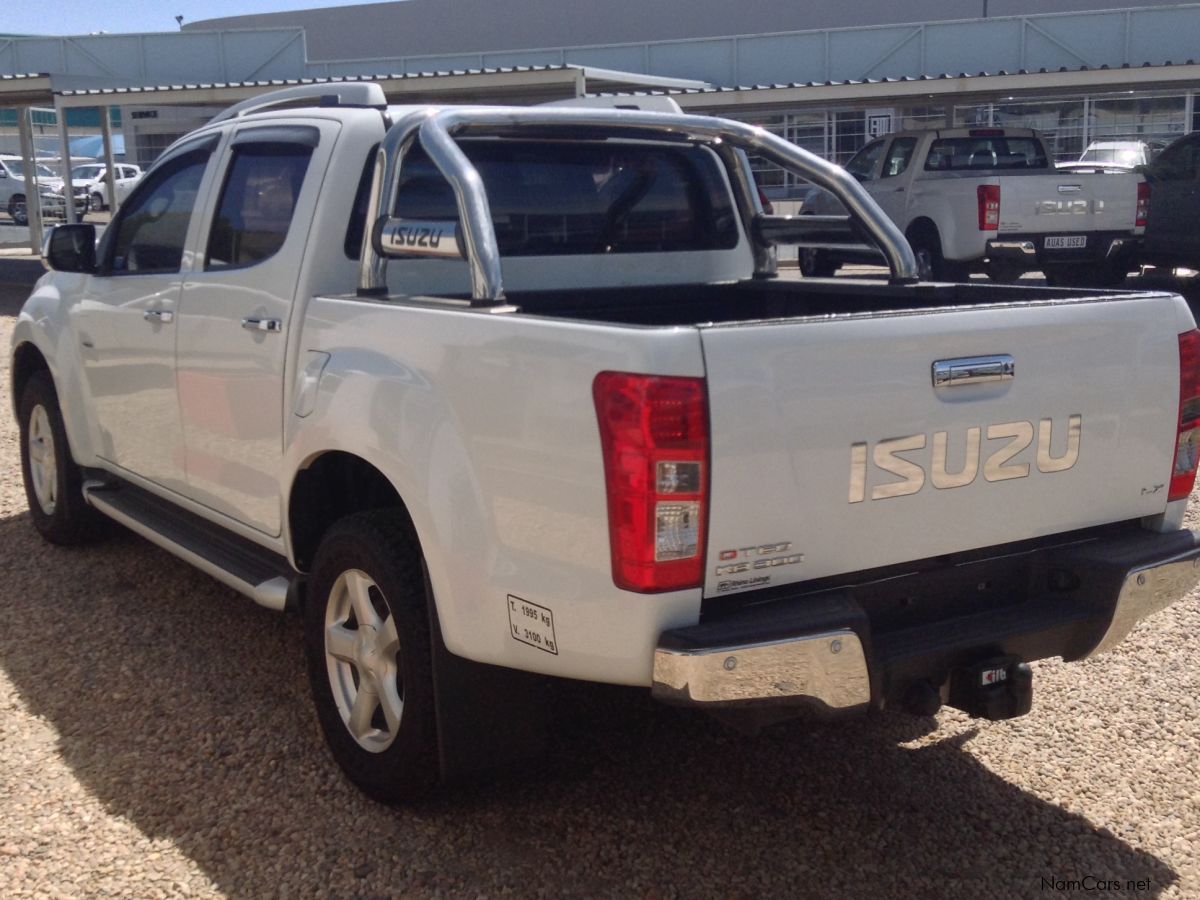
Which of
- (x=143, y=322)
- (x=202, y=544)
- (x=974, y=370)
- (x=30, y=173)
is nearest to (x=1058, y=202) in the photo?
(x=143, y=322)

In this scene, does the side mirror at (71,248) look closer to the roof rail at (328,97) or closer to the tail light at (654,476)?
the roof rail at (328,97)

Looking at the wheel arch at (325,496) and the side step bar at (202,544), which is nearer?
the wheel arch at (325,496)

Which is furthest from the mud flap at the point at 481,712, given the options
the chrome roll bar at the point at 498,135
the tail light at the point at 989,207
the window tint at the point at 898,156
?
the window tint at the point at 898,156

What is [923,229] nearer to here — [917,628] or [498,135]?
[498,135]

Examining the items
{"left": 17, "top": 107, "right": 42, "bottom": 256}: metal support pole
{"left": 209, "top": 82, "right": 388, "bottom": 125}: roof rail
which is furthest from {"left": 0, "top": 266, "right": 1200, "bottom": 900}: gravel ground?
{"left": 17, "top": 107, "right": 42, "bottom": 256}: metal support pole

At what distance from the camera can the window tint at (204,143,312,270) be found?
167 inches

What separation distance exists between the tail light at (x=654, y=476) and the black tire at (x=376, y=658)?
0.78 m

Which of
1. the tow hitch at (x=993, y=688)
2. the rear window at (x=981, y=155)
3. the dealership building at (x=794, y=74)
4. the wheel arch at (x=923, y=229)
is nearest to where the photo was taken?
the tow hitch at (x=993, y=688)

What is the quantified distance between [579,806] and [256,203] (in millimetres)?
2255

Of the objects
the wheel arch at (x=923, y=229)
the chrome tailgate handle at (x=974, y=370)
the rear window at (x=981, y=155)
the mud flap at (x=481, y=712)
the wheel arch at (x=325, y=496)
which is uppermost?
the rear window at (x=981, y=155)

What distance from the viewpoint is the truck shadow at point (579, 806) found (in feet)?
10.9

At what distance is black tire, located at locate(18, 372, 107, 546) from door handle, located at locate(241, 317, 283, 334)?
205cm

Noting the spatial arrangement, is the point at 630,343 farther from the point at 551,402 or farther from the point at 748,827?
the point at 748,827

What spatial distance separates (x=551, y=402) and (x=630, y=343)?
0.25 meters
